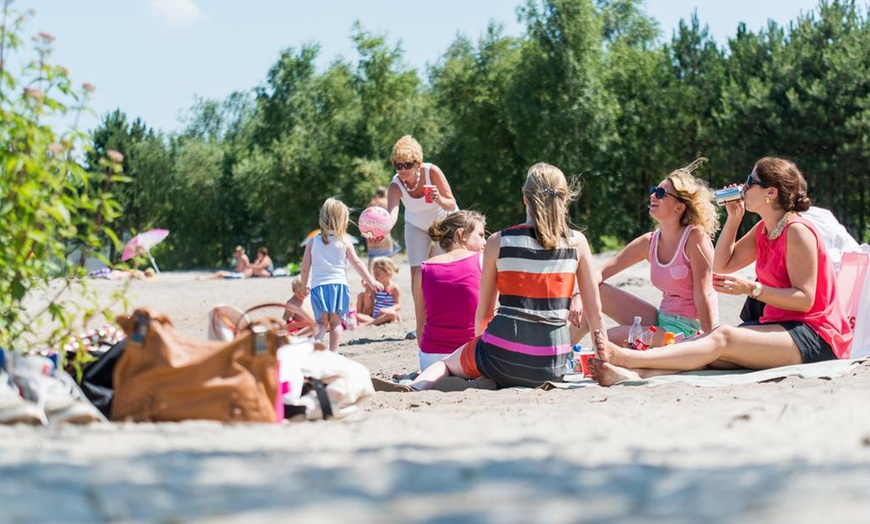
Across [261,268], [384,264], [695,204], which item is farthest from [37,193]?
[261,268]

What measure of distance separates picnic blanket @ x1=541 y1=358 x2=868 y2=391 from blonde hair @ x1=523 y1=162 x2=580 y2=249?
87cm

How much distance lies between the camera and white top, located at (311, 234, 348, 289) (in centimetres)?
977

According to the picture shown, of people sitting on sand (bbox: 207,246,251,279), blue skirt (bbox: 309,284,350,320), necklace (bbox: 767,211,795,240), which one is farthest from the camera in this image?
people sitting on sand (bbox: 207,246,251,279)

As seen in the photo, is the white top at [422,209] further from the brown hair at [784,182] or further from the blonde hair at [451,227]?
the brown hair at [784,182]

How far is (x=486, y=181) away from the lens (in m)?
39.9

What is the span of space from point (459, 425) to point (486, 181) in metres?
35.5

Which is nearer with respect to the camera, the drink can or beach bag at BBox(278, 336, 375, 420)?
beach bag at BBox(278, 336, 375, 420)

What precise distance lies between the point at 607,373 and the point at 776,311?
1146 mm

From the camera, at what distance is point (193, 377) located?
466cm

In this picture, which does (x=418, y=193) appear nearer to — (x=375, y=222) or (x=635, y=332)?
(x=375, y=222)

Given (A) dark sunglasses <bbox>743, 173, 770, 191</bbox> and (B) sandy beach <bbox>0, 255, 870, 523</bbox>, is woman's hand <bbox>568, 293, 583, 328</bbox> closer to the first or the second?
(A) dark sunglasses <bbox>743, 173, 770, 191</bbox>

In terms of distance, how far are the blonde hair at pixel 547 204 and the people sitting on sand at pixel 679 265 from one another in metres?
1.17

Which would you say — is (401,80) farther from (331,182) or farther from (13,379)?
(13,379)

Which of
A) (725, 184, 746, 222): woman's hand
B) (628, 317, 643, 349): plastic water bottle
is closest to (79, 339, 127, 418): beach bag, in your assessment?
(628, 317, 643, 349): plastic water bottle
